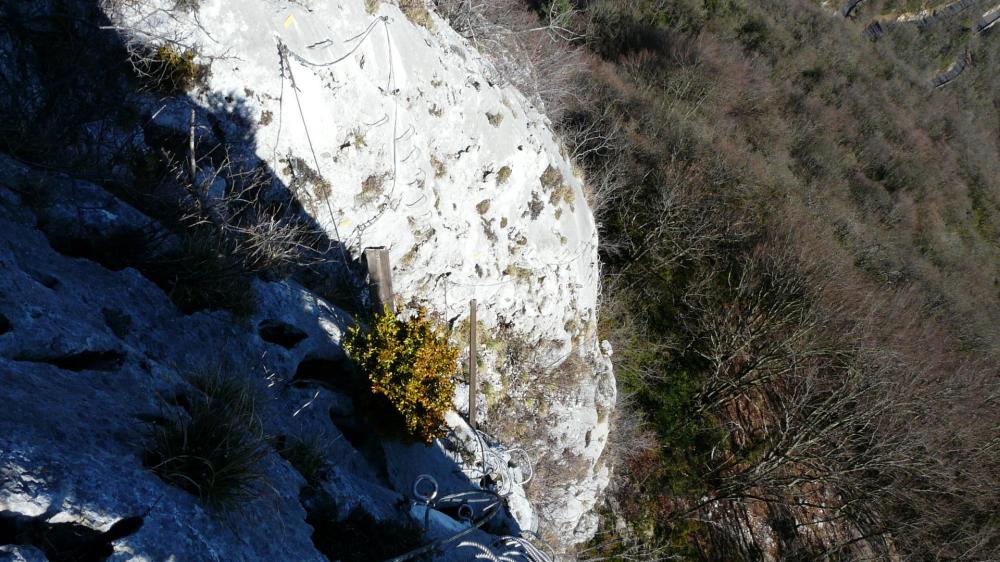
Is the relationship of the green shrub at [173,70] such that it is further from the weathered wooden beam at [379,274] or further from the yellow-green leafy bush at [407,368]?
the yellow-green leafy bush at [407,368]

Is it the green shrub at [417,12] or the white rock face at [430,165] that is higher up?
the green shrub at [417,12]

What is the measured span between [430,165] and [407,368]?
3.39 m

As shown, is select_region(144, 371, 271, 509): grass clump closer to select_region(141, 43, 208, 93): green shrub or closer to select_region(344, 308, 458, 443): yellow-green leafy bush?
select_region(344, 308, 458, 443): yellow-green leafy bush

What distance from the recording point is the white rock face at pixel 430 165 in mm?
6277

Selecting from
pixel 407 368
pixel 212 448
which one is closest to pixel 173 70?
pixel 407 368

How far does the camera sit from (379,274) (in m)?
7.42

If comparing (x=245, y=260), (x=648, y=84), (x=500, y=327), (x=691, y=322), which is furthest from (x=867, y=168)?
(x=245, y=260)

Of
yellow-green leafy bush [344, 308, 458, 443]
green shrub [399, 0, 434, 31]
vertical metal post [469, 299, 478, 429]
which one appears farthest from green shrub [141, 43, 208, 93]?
vertical metal post [469, 299, 478, 429]

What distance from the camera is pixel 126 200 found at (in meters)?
4.76

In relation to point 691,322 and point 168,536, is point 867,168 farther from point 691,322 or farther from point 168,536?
point 168,536

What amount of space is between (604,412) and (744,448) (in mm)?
8471

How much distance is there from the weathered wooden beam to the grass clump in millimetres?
3899

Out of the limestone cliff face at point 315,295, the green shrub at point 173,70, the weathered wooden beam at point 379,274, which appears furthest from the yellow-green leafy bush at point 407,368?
the green shrub at point 173,70

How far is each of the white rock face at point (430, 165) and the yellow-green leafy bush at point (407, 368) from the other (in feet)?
5.96
